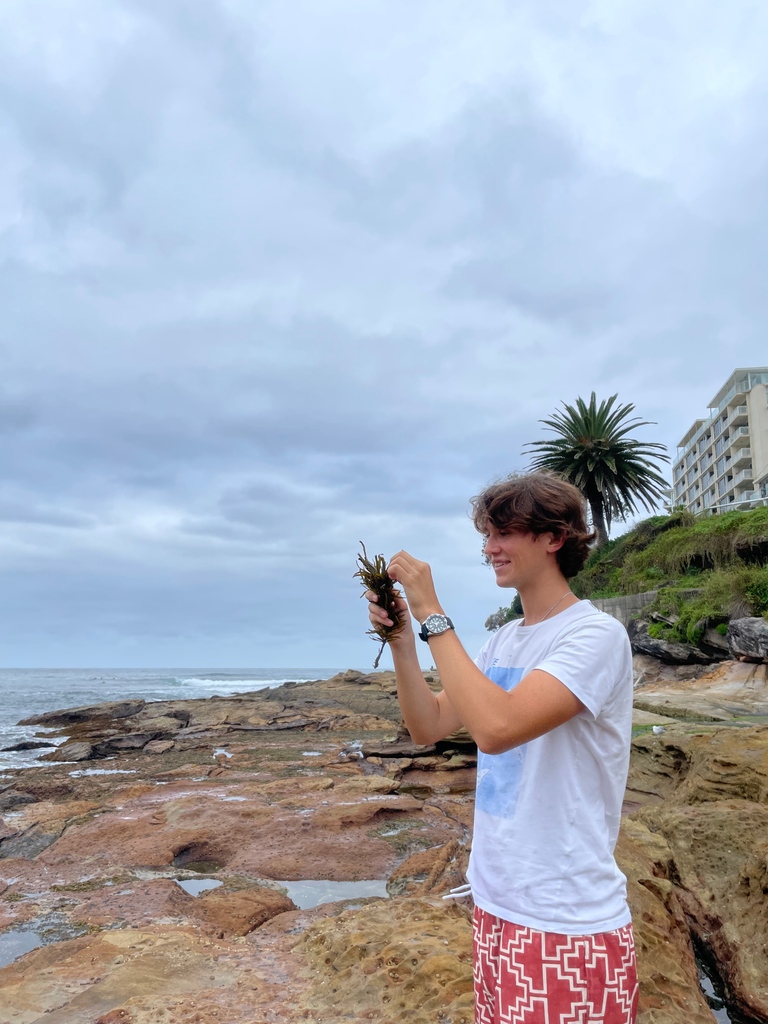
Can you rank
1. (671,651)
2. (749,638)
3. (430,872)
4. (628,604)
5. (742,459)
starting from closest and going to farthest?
(430,872)
(749,638)
(671,651)
(628,604)
(742,459)

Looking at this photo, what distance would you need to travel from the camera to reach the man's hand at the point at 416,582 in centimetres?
184

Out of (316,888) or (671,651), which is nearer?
(316,888)

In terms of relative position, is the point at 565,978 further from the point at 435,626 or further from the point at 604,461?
the point at 604,461

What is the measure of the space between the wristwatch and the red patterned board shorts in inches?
25.8

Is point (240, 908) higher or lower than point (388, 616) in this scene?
lower

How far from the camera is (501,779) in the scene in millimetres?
1738

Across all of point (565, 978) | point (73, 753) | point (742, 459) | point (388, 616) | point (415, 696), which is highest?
point (742, 459)

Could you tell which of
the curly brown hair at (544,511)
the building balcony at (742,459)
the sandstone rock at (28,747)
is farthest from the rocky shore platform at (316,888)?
the building balcony at (742,459)

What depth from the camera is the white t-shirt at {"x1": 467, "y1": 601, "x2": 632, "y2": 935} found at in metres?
1.58

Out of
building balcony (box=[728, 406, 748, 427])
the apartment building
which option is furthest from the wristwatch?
building balcony (box=[728, 406, 748, 427])

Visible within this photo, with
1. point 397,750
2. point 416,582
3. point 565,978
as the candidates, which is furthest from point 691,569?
point 565,978

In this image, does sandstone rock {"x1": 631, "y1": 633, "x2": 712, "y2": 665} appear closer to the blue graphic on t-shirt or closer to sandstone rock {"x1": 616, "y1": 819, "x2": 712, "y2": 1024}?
sandstone rock {"x1": 616, "y1": 819, "x2": 712, "y2": 1024}

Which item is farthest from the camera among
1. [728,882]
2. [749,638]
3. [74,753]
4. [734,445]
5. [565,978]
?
[734,445]

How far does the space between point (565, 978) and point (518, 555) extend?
3.06ft
